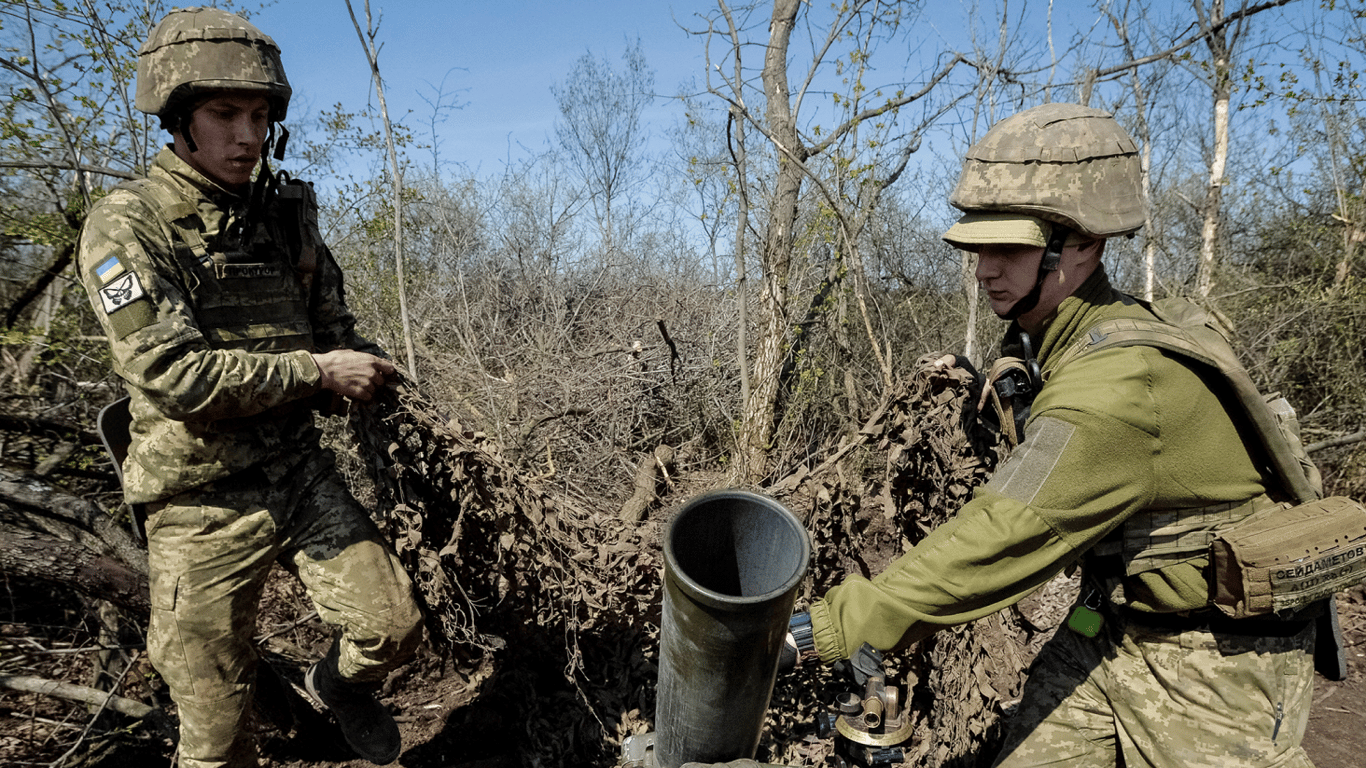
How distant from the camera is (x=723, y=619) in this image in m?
1.39

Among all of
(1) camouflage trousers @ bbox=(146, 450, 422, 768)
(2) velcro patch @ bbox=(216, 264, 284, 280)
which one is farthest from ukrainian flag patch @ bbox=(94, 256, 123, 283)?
(1) camouflage trousers @ bbox=(146, 450, 422, 768)

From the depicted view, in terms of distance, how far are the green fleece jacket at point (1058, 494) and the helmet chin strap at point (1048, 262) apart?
1.00 feet

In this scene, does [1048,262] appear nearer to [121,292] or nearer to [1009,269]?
[1009,269]

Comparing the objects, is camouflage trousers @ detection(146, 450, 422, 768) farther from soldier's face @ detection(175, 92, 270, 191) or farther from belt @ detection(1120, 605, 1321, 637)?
belt @ detection(1120, 605, 1321, 637)

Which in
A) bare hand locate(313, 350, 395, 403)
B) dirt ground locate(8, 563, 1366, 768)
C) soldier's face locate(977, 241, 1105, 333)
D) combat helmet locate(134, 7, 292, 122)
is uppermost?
combat helmet locate(134, 7, 292, 122)

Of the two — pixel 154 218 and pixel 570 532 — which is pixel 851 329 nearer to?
pixel 570 532

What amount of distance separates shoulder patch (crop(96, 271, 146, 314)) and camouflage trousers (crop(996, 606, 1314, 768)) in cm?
284

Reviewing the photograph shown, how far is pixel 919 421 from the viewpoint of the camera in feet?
8.99

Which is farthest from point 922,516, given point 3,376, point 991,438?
point 3,376

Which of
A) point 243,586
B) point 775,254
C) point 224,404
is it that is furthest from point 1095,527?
point 775,254

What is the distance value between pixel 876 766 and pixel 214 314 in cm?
247

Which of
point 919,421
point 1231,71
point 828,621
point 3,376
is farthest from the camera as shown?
point 1231,71

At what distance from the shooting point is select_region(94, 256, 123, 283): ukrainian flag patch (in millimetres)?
2268

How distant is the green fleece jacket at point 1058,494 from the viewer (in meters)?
1.69
